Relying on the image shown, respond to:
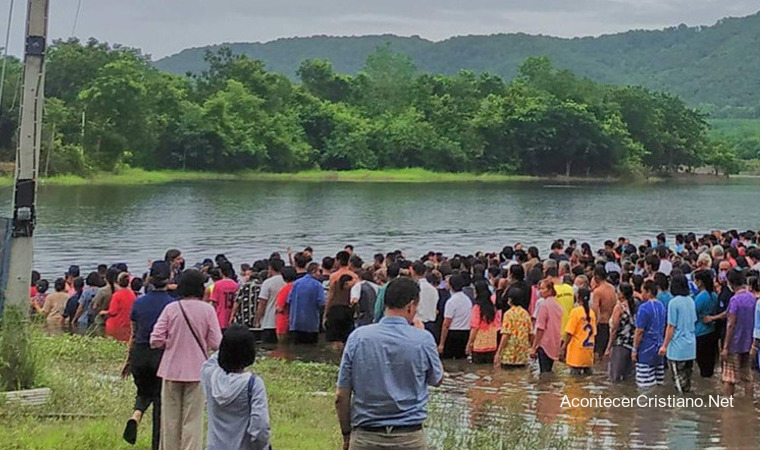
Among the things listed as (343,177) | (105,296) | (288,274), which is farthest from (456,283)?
(343,177)

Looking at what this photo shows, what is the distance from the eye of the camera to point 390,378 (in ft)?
18.0

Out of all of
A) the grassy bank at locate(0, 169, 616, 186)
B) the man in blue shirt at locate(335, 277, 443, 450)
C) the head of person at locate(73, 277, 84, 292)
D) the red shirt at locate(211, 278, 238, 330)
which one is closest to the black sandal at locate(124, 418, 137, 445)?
the man in blue shirt at locate(335, 277, 443, 450)

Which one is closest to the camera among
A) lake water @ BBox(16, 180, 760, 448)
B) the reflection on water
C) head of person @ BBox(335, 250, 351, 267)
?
the reflection on water

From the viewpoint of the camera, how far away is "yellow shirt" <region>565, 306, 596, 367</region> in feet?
38.0

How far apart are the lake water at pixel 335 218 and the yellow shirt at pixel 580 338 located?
60.7 ft

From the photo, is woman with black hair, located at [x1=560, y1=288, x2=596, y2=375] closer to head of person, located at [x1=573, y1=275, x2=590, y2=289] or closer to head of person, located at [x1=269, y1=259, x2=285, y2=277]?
head of person, located at [x1=573, y1=275, x2=590, y2=289]

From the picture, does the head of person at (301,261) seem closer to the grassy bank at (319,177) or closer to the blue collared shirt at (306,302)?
the blue collared shirt at (306,302)

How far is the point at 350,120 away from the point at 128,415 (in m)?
78.7

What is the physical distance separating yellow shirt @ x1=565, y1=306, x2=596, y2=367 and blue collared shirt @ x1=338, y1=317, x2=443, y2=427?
20.4 ft

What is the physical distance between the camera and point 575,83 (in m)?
104

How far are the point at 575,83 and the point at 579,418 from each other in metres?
96.4

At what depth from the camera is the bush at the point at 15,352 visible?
8930mm

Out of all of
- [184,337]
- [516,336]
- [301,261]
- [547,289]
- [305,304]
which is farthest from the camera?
[301,261]

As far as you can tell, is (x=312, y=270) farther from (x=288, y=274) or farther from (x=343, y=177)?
(x=343, y=177)
